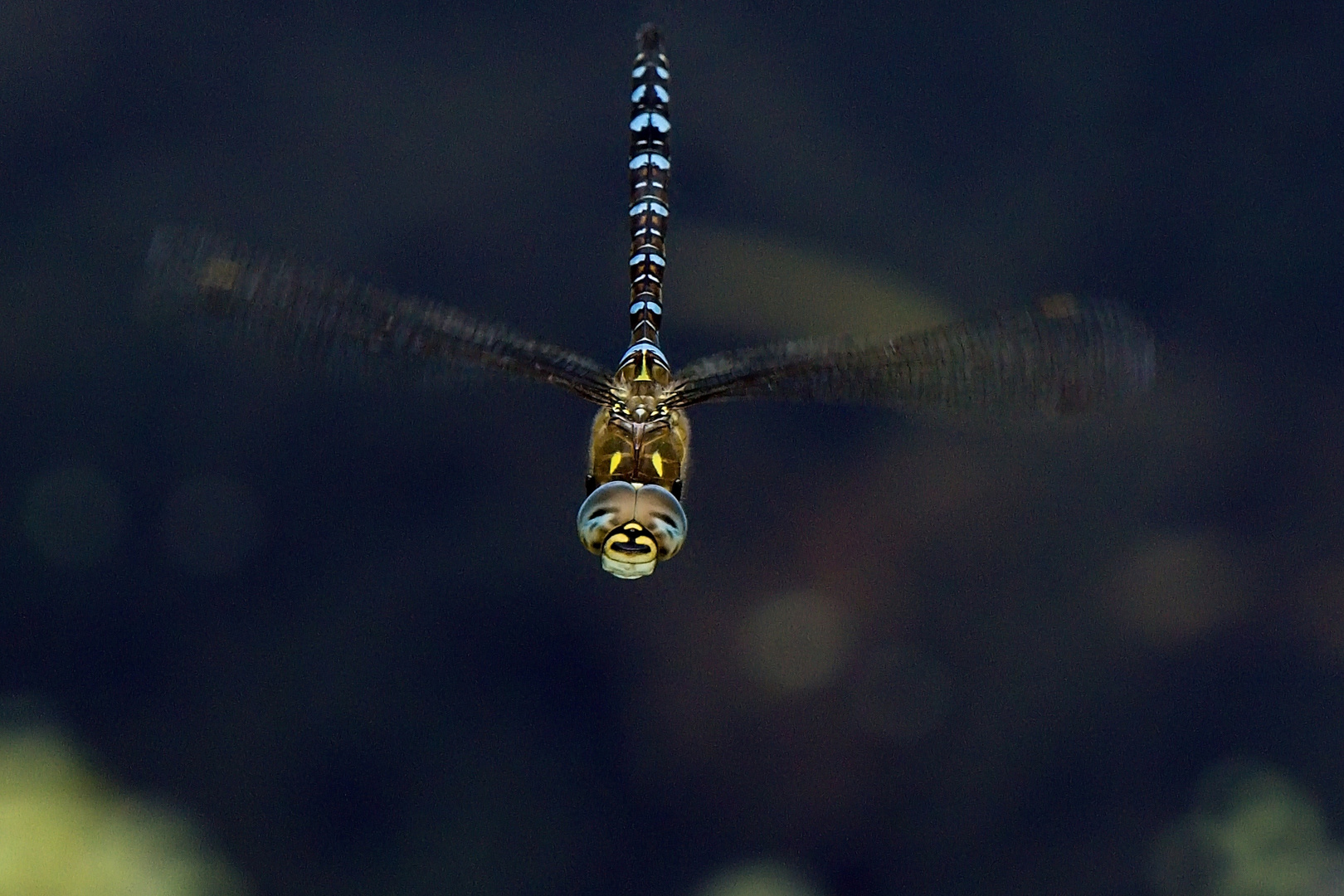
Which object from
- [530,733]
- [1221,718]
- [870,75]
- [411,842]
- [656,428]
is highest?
[870,75]

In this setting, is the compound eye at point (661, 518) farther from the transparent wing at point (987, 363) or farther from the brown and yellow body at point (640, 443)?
the transparent wing at point (987, 363)

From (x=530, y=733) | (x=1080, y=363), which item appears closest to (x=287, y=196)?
(x=530, y=733)

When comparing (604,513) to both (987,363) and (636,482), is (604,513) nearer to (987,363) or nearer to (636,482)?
(636,482)

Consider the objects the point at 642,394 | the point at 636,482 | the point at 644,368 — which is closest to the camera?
the point at 636,482

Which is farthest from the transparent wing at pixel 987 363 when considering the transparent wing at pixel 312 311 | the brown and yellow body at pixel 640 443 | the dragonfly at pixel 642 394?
the transparent wing at pixel 312 311

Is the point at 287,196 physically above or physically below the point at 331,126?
below

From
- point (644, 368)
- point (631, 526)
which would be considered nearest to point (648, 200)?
point (644, 368)

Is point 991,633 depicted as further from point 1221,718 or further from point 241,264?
point 241,264
